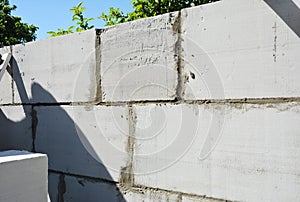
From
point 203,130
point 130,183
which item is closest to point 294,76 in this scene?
point 203,130

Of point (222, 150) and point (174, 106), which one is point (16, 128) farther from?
point (222, 150)

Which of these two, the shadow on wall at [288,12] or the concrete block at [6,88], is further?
the concrete block at [6,88]

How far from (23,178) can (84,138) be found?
31.0 inches

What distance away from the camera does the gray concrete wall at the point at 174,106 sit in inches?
62.4

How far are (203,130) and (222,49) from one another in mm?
460

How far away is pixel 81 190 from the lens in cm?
239

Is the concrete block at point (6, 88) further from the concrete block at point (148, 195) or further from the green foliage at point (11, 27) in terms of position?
the green foliage at point (11, 27)

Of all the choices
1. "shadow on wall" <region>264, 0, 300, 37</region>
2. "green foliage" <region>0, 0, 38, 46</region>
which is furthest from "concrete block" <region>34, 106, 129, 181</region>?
"green foliage" <region>0, 0, 38, 46</region>

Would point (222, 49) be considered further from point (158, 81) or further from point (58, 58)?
point (58, 58)

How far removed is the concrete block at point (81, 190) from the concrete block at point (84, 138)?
0.18 ft

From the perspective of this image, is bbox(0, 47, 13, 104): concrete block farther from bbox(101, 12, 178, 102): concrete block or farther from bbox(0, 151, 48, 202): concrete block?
bbox(0, 151, 48, 202): concrete block

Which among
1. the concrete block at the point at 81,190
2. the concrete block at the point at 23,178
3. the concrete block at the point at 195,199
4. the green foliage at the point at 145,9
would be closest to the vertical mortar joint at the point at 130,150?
the concrete block at the point at 81,190

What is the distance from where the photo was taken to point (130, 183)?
7.00ft

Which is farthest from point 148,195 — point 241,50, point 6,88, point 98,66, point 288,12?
point 6,88
